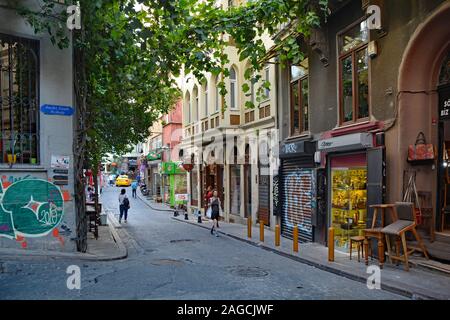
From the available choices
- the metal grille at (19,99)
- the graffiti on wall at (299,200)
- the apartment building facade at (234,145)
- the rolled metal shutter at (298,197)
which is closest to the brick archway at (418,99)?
the rolled metal shutter at (298,197)

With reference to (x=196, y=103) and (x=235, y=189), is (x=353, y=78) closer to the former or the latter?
(x=235, y=189)

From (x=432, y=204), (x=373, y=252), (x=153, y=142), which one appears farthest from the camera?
(x=153, y=142)

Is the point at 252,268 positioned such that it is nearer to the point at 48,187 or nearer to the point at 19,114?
the point at 48,187

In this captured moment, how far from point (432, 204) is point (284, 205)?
6539 millimetres

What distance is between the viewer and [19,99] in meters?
10.2

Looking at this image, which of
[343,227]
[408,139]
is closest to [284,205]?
[343,227]

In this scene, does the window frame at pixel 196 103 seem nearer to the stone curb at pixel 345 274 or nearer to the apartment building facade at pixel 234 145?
the apartment building facade at pixel 234 145

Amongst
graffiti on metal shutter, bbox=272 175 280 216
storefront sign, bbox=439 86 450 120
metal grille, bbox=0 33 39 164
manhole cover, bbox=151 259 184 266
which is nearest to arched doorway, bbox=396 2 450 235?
storefront sign, bbox=439 86 450 120

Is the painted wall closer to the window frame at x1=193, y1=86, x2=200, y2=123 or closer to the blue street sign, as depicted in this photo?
the blue street sign

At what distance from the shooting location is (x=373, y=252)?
32.9 feet

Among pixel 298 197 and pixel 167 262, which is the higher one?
pixel 298 197

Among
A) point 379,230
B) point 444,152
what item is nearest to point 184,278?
point 379,230

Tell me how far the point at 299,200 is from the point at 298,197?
125 millimetres

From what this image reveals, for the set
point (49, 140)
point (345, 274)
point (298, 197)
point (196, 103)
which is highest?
point (196, 103)
